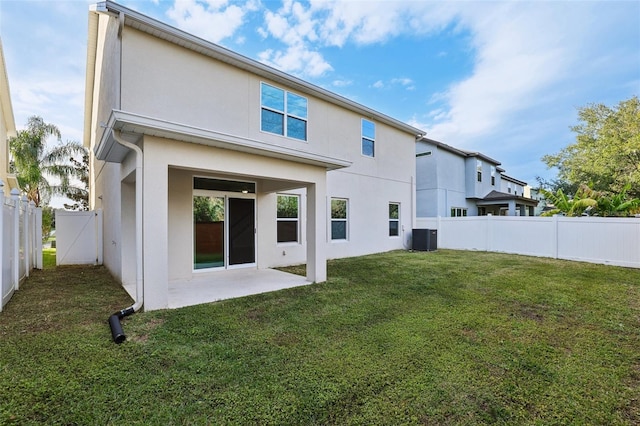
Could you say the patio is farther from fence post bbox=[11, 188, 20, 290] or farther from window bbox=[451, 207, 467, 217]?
window bbox=[451, 207, 467, 217]

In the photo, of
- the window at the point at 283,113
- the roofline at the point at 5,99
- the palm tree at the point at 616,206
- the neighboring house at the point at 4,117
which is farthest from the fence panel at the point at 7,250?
the palm tree at the point at 616,206

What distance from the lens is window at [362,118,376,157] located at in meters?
12.7

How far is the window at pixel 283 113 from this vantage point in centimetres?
934

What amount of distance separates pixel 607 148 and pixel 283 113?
2085 cm

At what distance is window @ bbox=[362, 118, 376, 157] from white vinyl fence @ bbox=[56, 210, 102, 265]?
10729 millimetres

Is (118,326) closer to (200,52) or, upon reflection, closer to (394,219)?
(200,52)

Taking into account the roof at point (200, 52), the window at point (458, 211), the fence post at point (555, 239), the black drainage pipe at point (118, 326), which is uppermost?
the roof at point (200, 52)

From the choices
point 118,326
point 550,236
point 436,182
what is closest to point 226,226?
point 118,326

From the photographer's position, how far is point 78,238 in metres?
10.8

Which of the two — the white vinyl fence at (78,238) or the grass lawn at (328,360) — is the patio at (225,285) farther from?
the white vinyl fence at (78,238)

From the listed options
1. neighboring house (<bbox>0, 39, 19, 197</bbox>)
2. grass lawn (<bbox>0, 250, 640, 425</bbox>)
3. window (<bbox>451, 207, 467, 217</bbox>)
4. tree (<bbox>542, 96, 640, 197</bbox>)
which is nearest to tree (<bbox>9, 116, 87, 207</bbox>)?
neighboring house (<bbox>0, 39, 19, 197</bbox>)

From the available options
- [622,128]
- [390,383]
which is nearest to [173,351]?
[390,383]

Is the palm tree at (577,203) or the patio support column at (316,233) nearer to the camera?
the patio support column at (316,233)

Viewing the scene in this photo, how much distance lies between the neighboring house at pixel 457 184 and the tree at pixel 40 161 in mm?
24432
